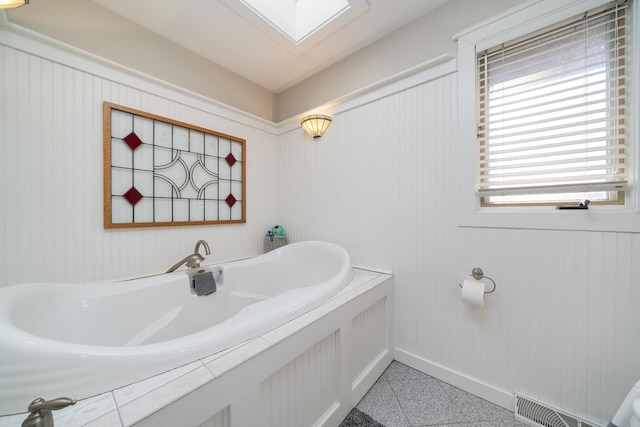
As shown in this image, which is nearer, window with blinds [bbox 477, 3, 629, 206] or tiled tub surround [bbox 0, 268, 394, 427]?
tiled tub surround [bbox 0, 268, 394, 427]

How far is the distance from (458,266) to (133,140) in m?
2.23

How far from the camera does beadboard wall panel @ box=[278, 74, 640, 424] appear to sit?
102cm

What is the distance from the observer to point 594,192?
1081mm

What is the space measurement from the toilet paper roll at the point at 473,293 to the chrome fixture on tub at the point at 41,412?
1552 mm

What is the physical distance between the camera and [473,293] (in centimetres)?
122

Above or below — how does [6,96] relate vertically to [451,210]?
above

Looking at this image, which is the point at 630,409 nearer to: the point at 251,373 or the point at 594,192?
the point at 594,192

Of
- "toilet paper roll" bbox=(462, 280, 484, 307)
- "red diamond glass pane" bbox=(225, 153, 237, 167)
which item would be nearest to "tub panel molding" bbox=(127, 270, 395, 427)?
"toilet paper roll" bbox=(462, 280, 484, 307)

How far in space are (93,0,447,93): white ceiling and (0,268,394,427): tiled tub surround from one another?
178 cm

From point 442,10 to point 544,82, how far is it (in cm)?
76

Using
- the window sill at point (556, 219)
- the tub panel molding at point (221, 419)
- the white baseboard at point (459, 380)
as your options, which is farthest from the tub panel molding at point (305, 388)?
the window sill at point (556, 219)

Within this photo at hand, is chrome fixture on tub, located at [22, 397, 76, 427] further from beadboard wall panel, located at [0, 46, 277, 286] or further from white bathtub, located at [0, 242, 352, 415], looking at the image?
beadboard wall panel, located at [0, 46, 277, 286]

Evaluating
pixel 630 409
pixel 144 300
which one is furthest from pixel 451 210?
pixel 144 300

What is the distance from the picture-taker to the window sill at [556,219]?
97 cm
